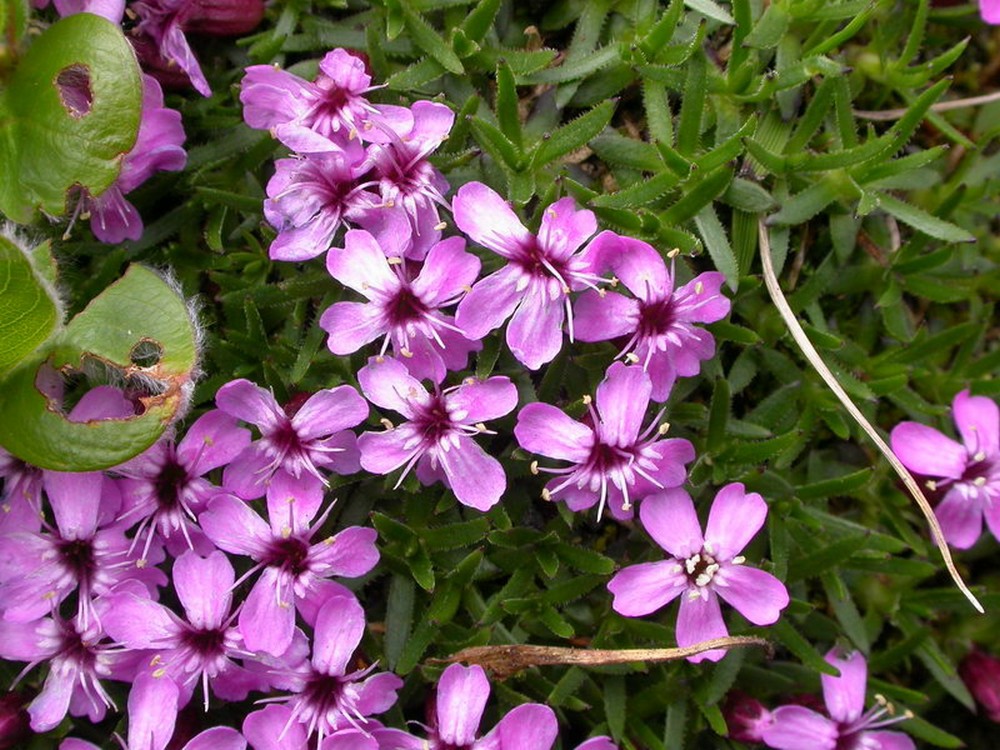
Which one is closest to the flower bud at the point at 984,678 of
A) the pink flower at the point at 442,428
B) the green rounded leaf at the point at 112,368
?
the pink flower at the point at 442,428

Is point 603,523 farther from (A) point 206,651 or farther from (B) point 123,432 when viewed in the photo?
(B) point 123,432

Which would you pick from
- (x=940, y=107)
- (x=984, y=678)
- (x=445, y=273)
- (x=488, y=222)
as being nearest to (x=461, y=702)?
(x=445, y=273)

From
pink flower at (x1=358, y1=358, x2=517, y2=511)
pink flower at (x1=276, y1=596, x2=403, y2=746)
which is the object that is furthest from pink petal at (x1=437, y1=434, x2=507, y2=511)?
pink flower at (x1=276, y1=596, x2=403, y2=746)

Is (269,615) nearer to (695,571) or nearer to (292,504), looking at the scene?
(292,504)

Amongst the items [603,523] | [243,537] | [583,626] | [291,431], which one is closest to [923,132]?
[603,523]

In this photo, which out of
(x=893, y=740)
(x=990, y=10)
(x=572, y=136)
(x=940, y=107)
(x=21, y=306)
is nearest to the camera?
(x=21, y=306)

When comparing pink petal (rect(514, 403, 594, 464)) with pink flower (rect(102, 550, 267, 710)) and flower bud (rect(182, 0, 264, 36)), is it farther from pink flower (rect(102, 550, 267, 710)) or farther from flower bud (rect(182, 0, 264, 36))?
flower bud (rect(182, 0, 264, 36))
